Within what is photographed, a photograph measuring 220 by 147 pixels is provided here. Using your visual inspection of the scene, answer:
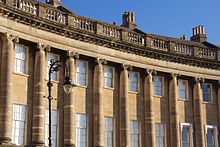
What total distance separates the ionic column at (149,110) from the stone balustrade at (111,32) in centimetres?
350

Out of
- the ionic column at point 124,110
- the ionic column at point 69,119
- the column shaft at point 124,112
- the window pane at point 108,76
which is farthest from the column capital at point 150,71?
the ionic column at point 69,119

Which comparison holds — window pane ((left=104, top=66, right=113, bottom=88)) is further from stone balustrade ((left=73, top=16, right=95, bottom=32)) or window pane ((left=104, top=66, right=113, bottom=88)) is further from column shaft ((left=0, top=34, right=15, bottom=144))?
column shaft ((left=0, top=34, right=15, bottom=144))

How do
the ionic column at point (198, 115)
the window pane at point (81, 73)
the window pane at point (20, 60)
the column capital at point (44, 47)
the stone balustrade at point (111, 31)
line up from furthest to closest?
the ionic column at point (198, 115)
the window pane at point (81, 73)
the stone balustrade at point (111, 31)
the column capital at point (44, 47)
the window pane at point (20, 60)

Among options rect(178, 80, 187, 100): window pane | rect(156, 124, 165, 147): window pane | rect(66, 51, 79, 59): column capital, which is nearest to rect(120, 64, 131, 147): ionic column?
rect(156, 124, 165, 147): window pane

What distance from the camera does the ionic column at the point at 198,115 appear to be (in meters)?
37.6

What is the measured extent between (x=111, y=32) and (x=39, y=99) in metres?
8.26

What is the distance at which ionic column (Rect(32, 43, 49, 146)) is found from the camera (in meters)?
29.0

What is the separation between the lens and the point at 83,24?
33406mm

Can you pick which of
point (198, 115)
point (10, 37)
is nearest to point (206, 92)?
point (198, 115)

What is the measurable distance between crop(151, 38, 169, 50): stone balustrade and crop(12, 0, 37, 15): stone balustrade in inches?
415

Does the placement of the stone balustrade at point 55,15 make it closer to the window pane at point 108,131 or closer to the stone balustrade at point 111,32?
the stone balustrade at point 111,32

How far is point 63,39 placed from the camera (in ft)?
104

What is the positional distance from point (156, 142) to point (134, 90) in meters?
4.19

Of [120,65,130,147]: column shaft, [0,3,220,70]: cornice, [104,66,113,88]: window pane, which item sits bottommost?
[120,65,130,147]: column shaft
